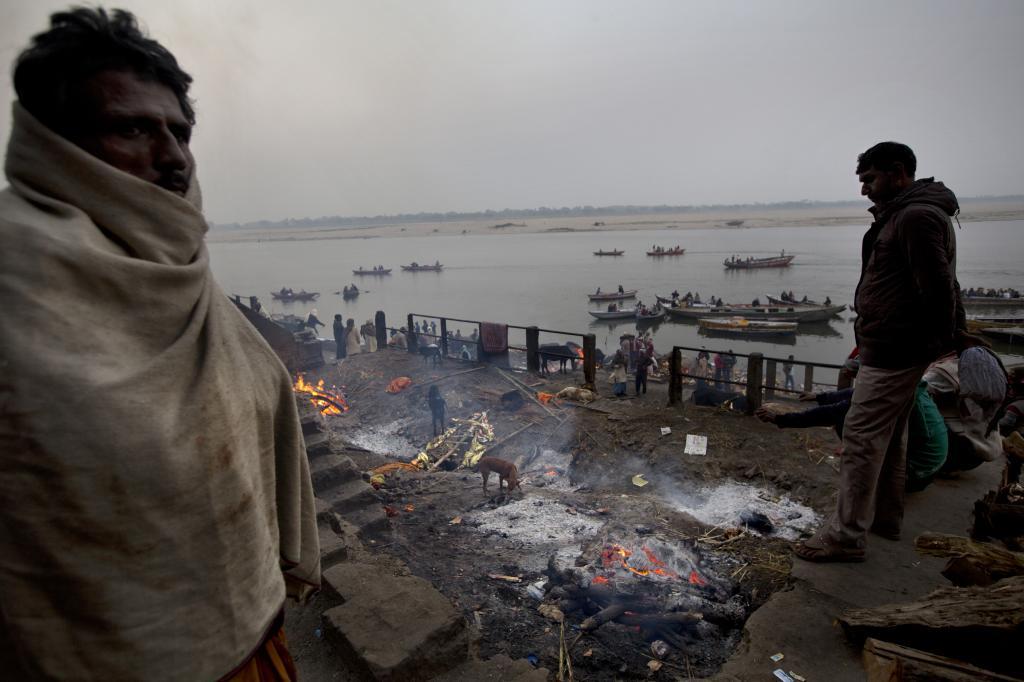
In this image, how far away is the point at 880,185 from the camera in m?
3.25

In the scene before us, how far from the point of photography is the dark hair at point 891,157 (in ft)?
10.5

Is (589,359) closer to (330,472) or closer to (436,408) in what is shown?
(436,408)

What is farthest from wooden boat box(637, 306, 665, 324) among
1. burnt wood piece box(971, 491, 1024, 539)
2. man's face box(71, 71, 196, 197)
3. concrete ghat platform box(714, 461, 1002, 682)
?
man's face box(71, 71, 196, 197)

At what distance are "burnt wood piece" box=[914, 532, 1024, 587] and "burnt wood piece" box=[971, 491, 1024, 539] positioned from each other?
79 cm

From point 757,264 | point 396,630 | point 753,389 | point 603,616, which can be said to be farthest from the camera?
point 757,264

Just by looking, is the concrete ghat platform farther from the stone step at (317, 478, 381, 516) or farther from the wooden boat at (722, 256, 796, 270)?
the wooden boat at (722, 256, 796, 270)

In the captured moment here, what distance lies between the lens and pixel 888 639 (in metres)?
2.53

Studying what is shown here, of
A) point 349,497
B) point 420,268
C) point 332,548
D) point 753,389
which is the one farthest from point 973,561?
point 420,268

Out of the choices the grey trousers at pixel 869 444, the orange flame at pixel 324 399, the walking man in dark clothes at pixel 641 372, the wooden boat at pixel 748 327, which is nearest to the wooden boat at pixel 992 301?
the wooden boat at pixel 748 327

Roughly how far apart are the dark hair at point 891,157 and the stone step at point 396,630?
3651mm

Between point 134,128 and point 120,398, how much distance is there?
60 centimetres

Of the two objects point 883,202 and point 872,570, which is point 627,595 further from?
point 883,202

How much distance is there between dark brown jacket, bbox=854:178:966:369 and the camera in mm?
2965

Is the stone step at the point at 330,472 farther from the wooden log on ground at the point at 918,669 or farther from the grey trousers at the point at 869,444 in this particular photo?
the wooden log on ground at the point at 918,669
